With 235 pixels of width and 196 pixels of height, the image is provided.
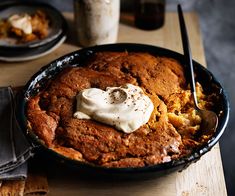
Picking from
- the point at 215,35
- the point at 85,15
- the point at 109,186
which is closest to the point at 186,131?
the point at 109,186

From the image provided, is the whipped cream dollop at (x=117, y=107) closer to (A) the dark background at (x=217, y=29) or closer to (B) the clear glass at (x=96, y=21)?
(B) the clear glass at (x=96, y=21)

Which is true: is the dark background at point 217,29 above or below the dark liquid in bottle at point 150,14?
below

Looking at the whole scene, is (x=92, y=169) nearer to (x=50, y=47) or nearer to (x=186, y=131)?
(x=186, y=131)

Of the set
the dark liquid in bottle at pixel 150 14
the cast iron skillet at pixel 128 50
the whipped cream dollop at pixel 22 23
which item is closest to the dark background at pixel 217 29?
the dark liquid in bottle at pixel 150 14

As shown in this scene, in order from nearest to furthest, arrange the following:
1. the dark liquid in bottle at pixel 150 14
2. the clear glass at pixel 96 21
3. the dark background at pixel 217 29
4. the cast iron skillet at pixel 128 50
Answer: the cast iron skillet at pixel 128 50, the clear glass at pixel 96 21, the dark liquid in bottle at pixel 150 14, the dark background at pixel 217 29

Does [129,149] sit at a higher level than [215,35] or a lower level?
higher

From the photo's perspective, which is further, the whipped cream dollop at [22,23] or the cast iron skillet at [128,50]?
the whipped cream dollop at [22,23]

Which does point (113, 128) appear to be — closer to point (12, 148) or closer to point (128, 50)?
point (12, 148)
